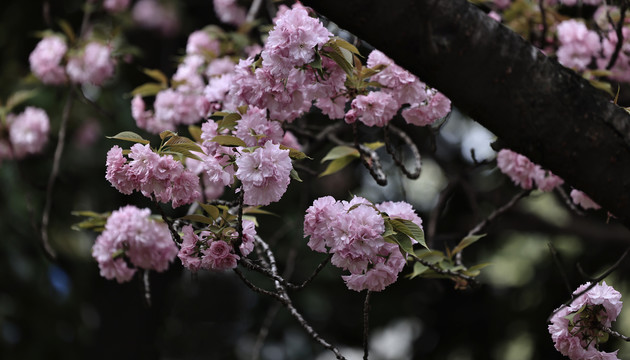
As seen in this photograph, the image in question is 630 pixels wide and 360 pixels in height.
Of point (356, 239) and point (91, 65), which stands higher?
point (356, 239)

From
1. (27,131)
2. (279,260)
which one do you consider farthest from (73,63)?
(279,260)

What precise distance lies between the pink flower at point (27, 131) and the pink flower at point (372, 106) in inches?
88.2

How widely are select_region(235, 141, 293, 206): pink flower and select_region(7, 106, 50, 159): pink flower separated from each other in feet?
7.64

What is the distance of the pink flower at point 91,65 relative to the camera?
324 centimetres

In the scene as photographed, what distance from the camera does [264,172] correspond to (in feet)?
4.94

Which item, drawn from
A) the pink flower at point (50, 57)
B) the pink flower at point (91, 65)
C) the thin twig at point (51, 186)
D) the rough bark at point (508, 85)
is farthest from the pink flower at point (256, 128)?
the pink flower at point (50, 57)

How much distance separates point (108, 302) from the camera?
465 centimetres

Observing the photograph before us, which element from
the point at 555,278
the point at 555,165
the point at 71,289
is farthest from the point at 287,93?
the point at 71,289

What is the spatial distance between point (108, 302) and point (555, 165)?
12.8ft

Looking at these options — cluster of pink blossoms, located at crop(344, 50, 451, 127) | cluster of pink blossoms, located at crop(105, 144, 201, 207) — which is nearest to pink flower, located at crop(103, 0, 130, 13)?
cluster of pink blossoms, located at crop(344, 50, 451, 127)

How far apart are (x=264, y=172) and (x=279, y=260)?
3.53 m

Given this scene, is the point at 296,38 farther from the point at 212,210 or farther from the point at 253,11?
the point at 253,11

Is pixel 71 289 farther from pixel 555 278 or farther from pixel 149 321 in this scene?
pixel 555 278

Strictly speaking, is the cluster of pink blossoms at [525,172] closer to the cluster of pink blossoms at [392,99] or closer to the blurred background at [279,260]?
the cluster of pink blossoms at [392,99]
